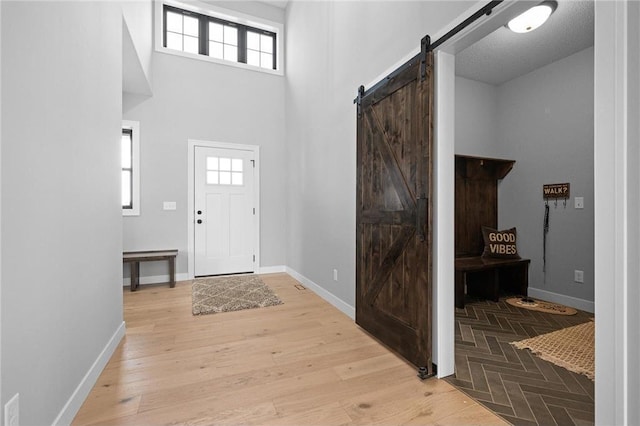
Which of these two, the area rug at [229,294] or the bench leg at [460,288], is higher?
the bench leg at [460,288]

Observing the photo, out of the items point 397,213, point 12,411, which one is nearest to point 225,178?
point 397,213

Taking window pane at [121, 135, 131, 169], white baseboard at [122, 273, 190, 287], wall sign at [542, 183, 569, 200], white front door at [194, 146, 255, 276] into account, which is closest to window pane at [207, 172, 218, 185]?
white front door at [194, 146, 255, 276]

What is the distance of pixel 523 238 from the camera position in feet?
12.5

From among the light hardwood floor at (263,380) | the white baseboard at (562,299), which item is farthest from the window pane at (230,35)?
the white baseboard at (562,299)

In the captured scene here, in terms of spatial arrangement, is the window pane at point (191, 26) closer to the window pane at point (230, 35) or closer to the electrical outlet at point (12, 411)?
the window pane at point (230, 35)

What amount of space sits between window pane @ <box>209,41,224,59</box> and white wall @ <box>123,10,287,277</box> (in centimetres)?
34

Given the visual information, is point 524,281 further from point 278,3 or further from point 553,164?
point 278,3

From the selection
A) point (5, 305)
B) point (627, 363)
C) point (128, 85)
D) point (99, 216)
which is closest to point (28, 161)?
point (5, 305)

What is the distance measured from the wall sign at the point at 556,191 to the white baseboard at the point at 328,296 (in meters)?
2.78

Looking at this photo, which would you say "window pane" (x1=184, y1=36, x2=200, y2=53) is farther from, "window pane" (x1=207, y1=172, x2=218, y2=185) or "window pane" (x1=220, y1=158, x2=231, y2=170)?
"window pane" (x1=207, y1=172, x2=218, y2=185)

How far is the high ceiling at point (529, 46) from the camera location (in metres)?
2.67

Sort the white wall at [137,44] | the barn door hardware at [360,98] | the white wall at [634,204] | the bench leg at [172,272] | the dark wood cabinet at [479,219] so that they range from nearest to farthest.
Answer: the white wall at [634,204] < the barn door hardware at [360,98] < the white wall at [137,44] < the dark wood cabinet at [479,219] < the bench leg at [172,272]

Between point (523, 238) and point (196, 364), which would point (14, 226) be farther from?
point (523, 238)

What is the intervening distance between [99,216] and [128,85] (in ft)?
9.89
